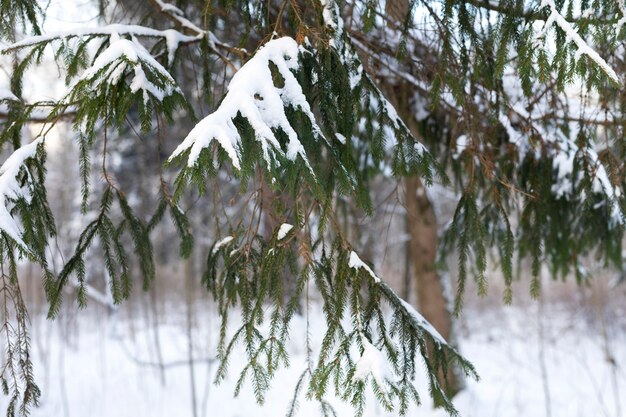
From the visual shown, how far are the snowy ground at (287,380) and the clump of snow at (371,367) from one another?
308cm

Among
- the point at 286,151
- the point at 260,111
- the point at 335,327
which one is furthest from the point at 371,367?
the point at 260,111

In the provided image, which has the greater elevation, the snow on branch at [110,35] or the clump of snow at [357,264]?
the snow on branch at [110,35]

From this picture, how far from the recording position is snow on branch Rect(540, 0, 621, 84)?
1.89 m

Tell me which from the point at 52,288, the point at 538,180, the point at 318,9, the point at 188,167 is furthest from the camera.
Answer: the point at 538,180

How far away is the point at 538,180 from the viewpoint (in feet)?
11.0

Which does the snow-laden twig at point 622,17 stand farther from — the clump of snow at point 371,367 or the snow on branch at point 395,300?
the clump of snow at point 371,367

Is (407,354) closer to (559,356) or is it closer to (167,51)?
(167,51)

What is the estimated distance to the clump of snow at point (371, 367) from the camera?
6.07 feet

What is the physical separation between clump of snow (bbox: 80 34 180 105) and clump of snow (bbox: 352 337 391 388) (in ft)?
4.28

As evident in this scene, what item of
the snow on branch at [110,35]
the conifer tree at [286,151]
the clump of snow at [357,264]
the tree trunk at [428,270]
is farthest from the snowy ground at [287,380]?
the snow on branch at [110,35]

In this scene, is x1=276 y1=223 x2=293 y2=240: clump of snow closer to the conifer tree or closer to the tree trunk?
the conifer tree

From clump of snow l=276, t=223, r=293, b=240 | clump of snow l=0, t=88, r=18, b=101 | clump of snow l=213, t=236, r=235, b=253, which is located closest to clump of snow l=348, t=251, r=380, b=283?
clump of snow l=276, t=223, r=293, b=240

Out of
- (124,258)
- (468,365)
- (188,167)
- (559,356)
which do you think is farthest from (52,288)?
(559,356)

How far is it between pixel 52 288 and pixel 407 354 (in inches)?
60.6
